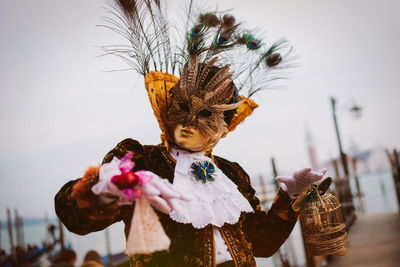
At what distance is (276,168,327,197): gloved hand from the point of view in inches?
60.7

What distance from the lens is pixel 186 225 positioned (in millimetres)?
1305

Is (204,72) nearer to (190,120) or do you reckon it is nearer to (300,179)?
(190,120)

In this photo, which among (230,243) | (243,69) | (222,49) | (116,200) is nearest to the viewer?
(116,200)

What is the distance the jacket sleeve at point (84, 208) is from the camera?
0.94 metres

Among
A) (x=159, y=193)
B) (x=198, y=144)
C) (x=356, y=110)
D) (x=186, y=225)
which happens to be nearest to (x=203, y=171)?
(x=198, y=144)

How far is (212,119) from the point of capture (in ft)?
4.73

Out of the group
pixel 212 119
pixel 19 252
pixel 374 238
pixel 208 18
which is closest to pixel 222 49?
pixel 208 18

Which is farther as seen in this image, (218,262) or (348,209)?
(348,209)

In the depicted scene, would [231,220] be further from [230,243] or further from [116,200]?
[116,200]

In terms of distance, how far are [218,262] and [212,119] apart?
1.92 ft

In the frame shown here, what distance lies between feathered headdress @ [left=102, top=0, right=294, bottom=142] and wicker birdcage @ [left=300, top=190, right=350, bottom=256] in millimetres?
551

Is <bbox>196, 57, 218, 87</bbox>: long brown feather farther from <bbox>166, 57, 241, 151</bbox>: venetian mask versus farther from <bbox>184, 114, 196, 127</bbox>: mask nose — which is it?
<bbox>184, 114, 196, 127</bbox>: mask nose

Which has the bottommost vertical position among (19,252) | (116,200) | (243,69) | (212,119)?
(19,252)

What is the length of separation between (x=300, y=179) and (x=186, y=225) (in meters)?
0.61
